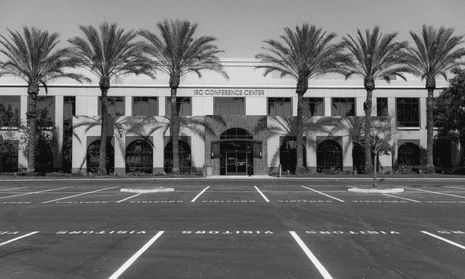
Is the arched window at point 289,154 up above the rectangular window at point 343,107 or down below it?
below

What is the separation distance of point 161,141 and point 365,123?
62.4 feet

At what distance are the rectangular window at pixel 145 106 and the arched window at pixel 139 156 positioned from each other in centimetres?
352

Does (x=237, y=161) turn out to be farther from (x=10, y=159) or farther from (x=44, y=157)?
(x=10, y=159)

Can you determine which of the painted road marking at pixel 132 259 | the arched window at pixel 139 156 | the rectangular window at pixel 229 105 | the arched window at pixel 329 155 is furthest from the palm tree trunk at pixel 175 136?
the painted road marking at pixel 132 259

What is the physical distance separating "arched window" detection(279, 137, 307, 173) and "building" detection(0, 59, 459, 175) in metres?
0.10

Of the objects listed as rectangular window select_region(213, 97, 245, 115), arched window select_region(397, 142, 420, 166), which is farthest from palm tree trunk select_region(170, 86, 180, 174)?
arched window select_region(397, 142, 420, 166)

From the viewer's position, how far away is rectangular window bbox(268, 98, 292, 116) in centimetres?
4928

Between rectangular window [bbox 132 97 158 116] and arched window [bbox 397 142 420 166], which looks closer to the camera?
rectangular window [bbox 132 97 158 116]

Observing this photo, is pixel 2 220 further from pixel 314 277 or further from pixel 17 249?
pixel 314 277

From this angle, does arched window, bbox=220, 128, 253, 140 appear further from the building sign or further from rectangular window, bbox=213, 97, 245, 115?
the building sign

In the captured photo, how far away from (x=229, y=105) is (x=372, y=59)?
47.8ft

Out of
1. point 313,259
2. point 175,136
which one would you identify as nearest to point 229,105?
point 175,136

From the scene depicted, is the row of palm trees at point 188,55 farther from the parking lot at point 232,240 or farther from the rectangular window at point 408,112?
the parking lot at point 232,240

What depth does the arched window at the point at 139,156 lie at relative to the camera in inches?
1832
